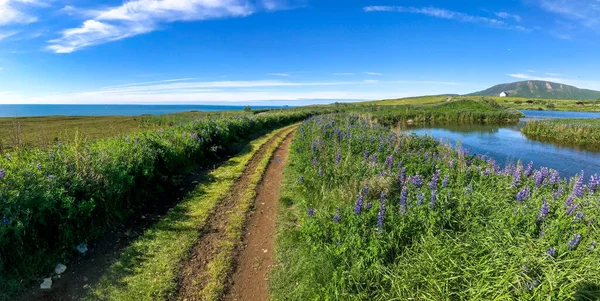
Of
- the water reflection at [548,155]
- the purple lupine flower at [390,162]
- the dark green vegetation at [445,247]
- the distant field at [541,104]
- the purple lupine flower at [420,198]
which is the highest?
the distant field at [541,104]

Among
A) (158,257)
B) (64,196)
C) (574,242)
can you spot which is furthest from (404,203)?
(64,196)

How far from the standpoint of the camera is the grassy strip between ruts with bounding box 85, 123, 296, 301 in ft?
14.2

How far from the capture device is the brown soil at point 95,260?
4277 millimetres

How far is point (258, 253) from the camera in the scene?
18.4 feet

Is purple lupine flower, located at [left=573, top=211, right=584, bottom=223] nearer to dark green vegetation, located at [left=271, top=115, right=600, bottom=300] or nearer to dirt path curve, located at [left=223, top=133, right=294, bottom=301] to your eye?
dark green vegetation, located at [left=271, top=115, right=600, bottom=300]

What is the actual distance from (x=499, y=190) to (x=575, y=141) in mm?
28359

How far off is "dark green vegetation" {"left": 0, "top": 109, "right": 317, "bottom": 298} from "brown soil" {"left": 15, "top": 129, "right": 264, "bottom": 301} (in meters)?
0.20

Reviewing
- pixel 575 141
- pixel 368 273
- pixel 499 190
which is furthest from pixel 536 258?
pixel 575 141

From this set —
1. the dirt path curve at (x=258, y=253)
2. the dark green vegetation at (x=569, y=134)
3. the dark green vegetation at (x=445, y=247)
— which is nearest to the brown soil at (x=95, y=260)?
the dirt path curve at (x=258, y=253)

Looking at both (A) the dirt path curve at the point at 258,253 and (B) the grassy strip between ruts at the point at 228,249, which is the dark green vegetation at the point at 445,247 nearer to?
(A) the dirt path curve at the point at 258,253

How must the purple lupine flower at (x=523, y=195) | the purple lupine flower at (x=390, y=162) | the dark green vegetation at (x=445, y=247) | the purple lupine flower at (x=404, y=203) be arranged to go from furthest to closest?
the purple lupine flower at (x=390, y=162) → the purple lupine flower at (x=523, y=195) → the purple lupine flower at (x=404, y=203) → the dark green vegetation at (x=445, y=247)

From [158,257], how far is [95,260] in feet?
3.61

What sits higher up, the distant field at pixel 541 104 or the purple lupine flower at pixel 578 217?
the distant field at pixel 541 104

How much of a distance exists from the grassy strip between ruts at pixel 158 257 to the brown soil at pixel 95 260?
192 mm
